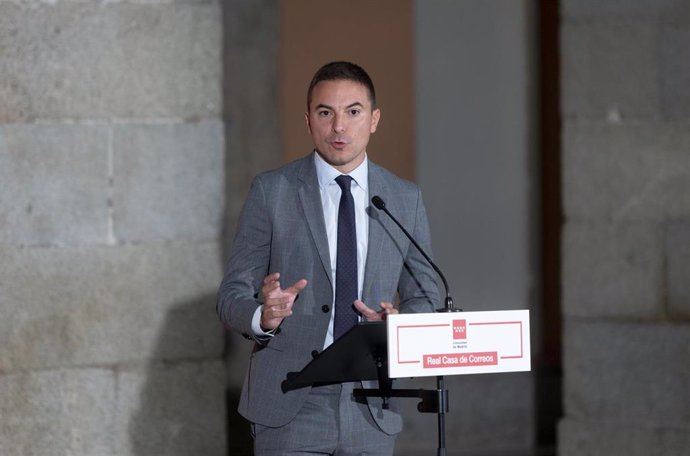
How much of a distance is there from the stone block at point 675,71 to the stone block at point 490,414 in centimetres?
273

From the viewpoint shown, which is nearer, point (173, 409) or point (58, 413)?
point (58, 413)

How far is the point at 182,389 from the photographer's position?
4789 mm

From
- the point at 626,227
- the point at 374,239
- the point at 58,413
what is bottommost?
the point at 58,413

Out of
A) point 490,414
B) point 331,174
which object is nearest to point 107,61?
point 331,174

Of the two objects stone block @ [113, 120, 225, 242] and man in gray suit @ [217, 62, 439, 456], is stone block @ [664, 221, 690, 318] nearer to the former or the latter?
stone block @ [113, 120, 225, 242]

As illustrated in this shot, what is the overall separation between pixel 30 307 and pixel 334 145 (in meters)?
1.81

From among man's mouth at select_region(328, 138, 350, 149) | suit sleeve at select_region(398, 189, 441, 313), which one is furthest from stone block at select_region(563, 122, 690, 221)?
man's mouth at select_region(328, 138, 350, 149)

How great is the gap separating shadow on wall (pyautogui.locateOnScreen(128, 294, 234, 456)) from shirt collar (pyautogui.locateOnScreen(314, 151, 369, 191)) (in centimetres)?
155

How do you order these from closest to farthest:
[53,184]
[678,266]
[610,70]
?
[53,184]
[678,266]
[610,70]

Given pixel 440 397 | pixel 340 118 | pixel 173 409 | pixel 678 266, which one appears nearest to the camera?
pixel 440 397

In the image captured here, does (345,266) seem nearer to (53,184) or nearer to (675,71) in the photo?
(53,184)

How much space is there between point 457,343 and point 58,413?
83.9 inches

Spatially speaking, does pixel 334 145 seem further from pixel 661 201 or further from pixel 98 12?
pixel 661 201

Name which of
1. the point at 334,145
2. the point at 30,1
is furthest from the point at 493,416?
the point at 334,145
